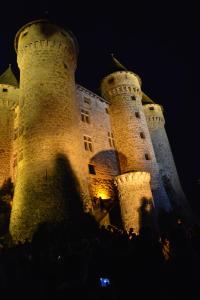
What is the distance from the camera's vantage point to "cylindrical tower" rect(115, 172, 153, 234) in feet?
56.3

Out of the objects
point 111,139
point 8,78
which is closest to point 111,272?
point 111,139

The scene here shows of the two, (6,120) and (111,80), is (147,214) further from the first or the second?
(111,80)

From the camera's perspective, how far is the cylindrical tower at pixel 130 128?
22.6m

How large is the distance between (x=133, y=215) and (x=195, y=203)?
24343 millimetres

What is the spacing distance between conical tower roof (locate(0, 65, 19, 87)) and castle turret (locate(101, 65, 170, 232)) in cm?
902

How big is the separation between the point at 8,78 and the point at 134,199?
56.7 feet

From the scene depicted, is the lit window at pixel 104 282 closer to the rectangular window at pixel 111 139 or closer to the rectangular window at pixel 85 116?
the rectangular window at pixel 85 116

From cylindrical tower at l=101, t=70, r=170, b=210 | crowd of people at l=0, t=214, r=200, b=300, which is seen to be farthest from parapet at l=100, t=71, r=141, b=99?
crowd of people at l=0, t=214, r=200, b=300

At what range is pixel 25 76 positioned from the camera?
19.2 m

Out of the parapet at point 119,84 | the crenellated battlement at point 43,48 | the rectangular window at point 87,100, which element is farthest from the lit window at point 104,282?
the parapet at point 119,84

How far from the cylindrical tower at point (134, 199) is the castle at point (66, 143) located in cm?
7

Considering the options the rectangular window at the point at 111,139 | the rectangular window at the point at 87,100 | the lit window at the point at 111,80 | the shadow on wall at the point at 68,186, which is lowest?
the shadow on wall at the point at 68,186

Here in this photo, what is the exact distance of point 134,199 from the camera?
58.3 ft

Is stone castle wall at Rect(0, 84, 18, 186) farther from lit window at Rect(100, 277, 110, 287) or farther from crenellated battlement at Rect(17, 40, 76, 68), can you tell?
lit window at Rect(100, 277, 110, 287)
